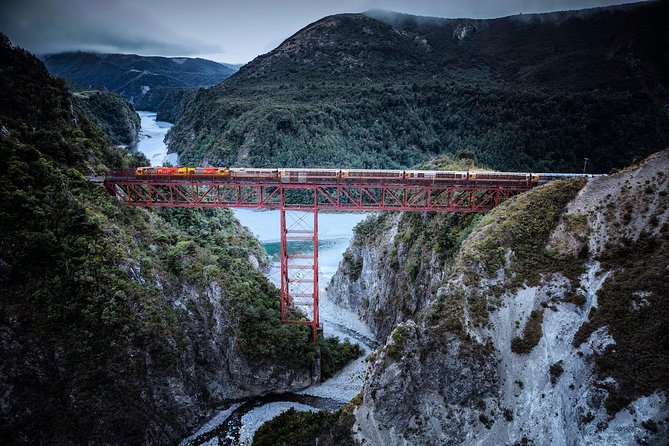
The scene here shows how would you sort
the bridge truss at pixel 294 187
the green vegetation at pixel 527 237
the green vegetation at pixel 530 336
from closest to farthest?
the green vegetation at pixel 530 336, the green vegetation at pixel 527 237, the bridge truss at pixel 294 187

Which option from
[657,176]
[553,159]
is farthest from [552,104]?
[657,176]

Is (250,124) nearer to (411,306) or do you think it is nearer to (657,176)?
(411,306)

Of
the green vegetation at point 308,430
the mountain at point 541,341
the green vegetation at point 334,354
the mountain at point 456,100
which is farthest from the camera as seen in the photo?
the mountain at point 456,100

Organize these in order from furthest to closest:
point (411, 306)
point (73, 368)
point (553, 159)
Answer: point (553, 159) → point (411, 306) → point (73, 368)

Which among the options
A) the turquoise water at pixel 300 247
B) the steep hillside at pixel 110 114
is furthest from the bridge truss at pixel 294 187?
the steep hillside at pixel 110 114

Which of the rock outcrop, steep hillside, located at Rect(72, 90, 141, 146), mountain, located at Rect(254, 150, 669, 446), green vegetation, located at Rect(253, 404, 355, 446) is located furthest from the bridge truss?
steep hillside, located at Rect(72, 90, 141, 146)

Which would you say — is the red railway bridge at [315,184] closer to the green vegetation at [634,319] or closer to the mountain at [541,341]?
the mountain at [541,341]

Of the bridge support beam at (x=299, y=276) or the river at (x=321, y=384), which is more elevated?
the bridge support beam at (x=299, y=276)
